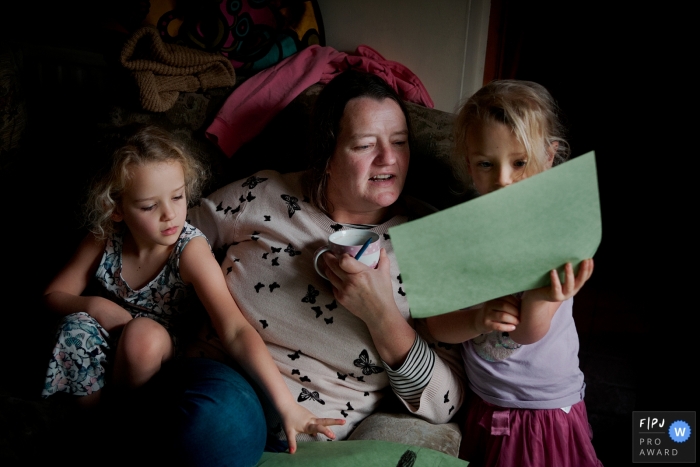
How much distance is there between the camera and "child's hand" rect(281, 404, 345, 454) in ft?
3.69

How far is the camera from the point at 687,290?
2049 mm

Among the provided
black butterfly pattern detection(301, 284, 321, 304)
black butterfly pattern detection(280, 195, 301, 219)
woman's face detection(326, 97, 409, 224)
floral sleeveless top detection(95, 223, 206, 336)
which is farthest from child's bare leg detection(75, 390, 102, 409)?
woman's face detection(326, 97, 409, 224)

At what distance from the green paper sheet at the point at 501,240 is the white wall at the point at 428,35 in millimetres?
1391

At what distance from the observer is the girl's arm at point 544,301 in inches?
33.7

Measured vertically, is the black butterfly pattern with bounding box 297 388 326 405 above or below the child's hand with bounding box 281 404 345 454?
above

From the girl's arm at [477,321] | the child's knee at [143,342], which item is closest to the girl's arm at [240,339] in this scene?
the child's knee at [143,342]

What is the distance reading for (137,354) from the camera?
1.18 meters

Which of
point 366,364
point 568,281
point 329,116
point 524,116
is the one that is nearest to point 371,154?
point 329,116

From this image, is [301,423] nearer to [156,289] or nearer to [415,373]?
[415,373]

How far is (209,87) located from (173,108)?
0.14 meters

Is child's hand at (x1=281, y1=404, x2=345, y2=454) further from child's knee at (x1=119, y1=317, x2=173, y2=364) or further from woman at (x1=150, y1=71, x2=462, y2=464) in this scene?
child's knee at (x1=119, y1=317, x2=173, y2=364)

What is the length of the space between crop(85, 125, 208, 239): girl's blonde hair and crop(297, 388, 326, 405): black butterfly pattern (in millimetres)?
606

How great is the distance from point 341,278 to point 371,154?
0.32 m

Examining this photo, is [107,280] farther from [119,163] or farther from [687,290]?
[687,290]
